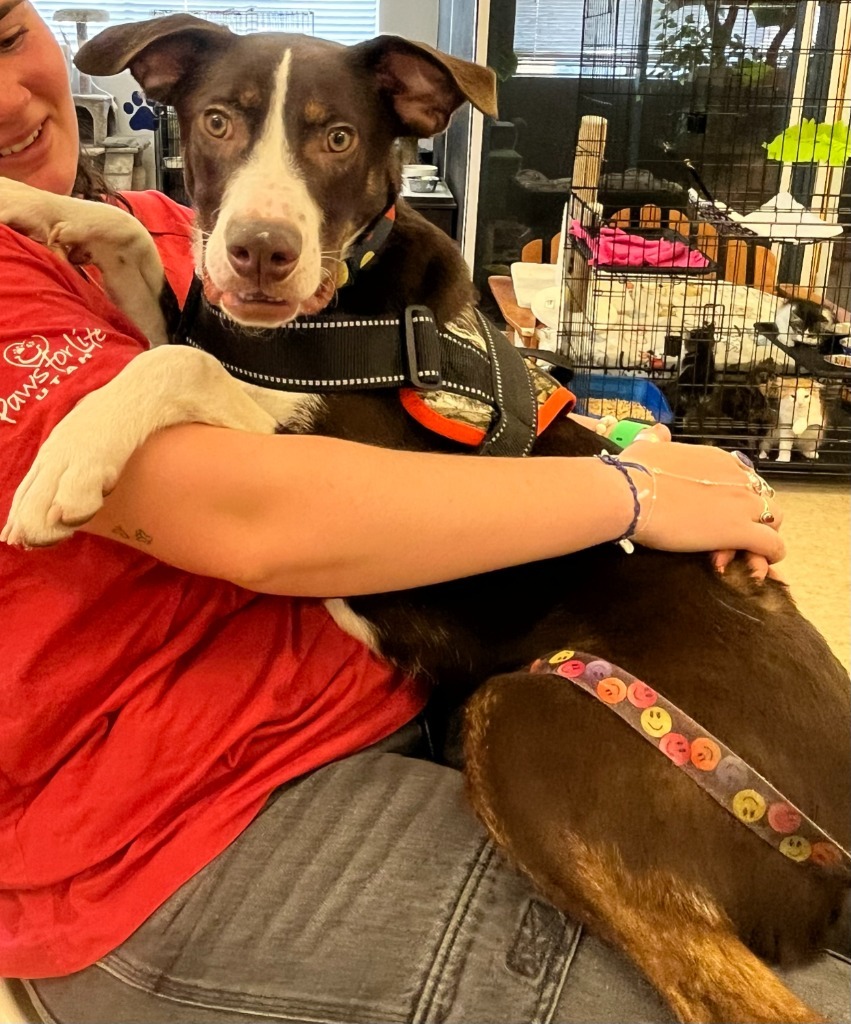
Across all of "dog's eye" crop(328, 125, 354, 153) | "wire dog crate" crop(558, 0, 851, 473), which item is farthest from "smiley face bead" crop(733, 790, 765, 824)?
"wire dog crate" crop(558, 0, 851, 473)

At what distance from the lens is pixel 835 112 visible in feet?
13.1

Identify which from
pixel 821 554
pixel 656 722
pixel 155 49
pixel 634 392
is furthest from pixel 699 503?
pixel 634 392

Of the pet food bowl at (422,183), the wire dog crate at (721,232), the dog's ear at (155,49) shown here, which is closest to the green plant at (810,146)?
the wire dog crate at (721,232)

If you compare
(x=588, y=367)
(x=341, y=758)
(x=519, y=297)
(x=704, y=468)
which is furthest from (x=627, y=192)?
(x=341, y=758)

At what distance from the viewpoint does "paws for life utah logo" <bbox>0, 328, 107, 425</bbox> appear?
104 centimetres

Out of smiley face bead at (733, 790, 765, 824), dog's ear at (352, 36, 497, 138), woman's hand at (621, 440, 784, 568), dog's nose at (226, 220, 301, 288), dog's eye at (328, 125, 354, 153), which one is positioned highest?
dog's ear at (352, 36, 497, 138)

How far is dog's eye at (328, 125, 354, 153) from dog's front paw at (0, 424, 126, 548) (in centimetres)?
65

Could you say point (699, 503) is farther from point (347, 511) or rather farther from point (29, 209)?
point (29, 209)

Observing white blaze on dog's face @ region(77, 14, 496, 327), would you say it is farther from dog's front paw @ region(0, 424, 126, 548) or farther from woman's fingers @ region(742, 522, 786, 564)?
woman's fingers @ region(742, 522, 786, 564)

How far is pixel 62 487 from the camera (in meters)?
1.00

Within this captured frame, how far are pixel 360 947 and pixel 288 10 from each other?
223 inches

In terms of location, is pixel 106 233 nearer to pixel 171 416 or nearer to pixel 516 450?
pixel 171 416

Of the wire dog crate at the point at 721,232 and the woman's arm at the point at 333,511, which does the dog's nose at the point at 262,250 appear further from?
the wire dog crate at the point at 721,232

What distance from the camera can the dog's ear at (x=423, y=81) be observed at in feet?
4.62
